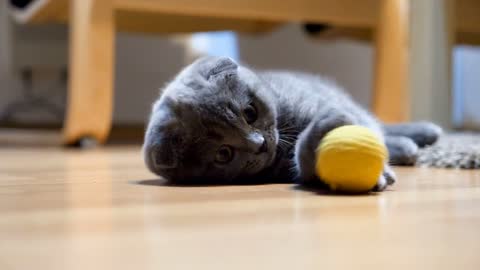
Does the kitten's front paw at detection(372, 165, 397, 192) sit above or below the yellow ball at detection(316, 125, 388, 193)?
below

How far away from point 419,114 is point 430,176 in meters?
1.04

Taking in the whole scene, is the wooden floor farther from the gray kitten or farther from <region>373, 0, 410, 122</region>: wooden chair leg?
<region>373, 0, 410, 122</region>: wooden chair leg

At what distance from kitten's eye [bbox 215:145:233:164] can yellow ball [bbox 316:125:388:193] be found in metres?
0.15

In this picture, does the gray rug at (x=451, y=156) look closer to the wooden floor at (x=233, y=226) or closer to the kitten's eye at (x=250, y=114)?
the wooden floor at (x=233, y=226)

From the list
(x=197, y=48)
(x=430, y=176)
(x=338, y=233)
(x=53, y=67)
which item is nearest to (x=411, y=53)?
(x=430, y=176)

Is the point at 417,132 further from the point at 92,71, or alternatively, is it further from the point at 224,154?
the point at 92,71

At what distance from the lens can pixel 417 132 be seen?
1.44 meters

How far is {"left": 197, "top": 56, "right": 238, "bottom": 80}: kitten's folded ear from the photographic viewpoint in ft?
3.22

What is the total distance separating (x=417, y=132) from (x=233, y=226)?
0.90m

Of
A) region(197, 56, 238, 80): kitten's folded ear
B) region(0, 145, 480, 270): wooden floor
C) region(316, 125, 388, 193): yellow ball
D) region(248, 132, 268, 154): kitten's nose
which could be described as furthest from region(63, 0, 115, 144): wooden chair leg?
region(316, 125, 388, 193): yellow ball

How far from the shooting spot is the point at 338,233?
0.60 metres

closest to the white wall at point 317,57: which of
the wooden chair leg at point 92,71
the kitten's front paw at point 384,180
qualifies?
the wooden chair leg at point 92,71

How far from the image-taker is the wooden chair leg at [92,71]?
1879 millimetres

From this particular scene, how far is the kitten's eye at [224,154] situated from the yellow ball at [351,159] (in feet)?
0.48
